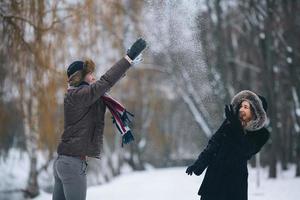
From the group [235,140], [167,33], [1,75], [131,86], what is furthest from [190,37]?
[131,86]

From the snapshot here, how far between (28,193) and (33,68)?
3.70 meters

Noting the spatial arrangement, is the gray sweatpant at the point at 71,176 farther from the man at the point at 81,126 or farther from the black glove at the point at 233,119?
the black glove at the point at 233,119

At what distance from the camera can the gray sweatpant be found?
4305 millimetres

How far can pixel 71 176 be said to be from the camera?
170 inches

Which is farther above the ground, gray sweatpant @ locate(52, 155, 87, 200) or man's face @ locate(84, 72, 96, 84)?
man's face @ locate(84, 72, 96, 84)

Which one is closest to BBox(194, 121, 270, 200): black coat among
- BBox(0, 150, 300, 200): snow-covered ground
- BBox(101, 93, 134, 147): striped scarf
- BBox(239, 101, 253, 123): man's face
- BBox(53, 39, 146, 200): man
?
BBox(239, 101, 253, 123): man's face

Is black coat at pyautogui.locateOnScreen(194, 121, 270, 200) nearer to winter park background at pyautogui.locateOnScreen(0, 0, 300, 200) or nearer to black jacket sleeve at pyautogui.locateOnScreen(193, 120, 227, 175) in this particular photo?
black jacket sleeve at pyautogui.locateOnScreen(193, 120, 227, 175)

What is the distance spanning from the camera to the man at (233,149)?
15.4 ft

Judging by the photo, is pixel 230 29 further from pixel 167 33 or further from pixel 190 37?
pixel 190 37

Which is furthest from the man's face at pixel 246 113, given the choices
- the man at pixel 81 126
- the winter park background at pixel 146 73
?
the winter park background at pixel 146 73

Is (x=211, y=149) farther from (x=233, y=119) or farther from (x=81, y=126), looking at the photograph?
(x=81, y=126)

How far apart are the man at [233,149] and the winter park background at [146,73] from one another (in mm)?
4280

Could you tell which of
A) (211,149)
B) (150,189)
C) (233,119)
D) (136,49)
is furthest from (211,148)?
(150,189)

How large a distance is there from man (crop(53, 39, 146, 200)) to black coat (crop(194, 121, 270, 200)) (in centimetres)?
90
